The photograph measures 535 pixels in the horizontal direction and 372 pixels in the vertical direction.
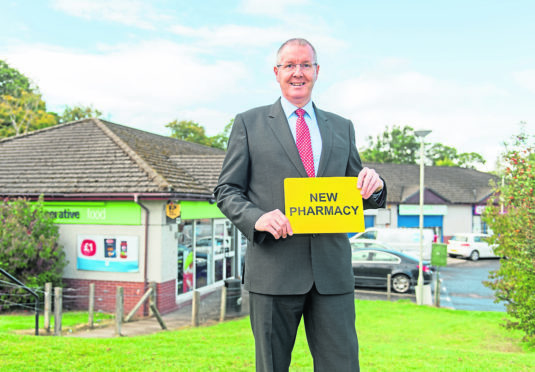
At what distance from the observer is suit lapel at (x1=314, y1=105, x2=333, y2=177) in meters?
2.37

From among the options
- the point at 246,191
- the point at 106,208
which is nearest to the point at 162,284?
the point at 106,208

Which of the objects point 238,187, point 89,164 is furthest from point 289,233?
point 89,164

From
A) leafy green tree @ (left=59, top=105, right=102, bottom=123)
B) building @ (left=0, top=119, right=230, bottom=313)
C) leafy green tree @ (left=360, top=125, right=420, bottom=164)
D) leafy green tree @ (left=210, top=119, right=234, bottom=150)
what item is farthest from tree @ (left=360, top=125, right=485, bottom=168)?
building @ (left=0, top=119, right=230, bottom=313)

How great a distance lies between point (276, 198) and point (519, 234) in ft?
26.4

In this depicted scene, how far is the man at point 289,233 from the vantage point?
221 cm

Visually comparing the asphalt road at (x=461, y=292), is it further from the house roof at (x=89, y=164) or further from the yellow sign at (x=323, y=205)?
the yellow sign at (x=323, y=205)

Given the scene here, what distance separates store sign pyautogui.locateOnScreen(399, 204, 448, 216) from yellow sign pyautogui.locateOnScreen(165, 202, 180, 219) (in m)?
24.1

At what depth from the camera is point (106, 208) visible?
13.1 meters

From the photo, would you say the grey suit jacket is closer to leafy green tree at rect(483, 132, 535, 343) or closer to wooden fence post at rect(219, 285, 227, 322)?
leafy green tree at rect(483, 132, 535, 343)

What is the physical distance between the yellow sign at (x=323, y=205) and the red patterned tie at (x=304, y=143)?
14cm

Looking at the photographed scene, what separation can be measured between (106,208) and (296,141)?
11849mm

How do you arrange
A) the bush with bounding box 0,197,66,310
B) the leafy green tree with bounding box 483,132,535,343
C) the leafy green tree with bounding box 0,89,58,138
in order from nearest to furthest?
1. the leafy green tree with bounding box 483,132,535,343
2. the bush with bounding box 0,197,66,310
3. the leafy green tree with bounding box 0,89,58,138

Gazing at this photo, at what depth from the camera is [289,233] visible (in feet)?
6.79

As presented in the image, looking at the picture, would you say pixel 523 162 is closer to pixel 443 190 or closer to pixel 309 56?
pixel 309 56
